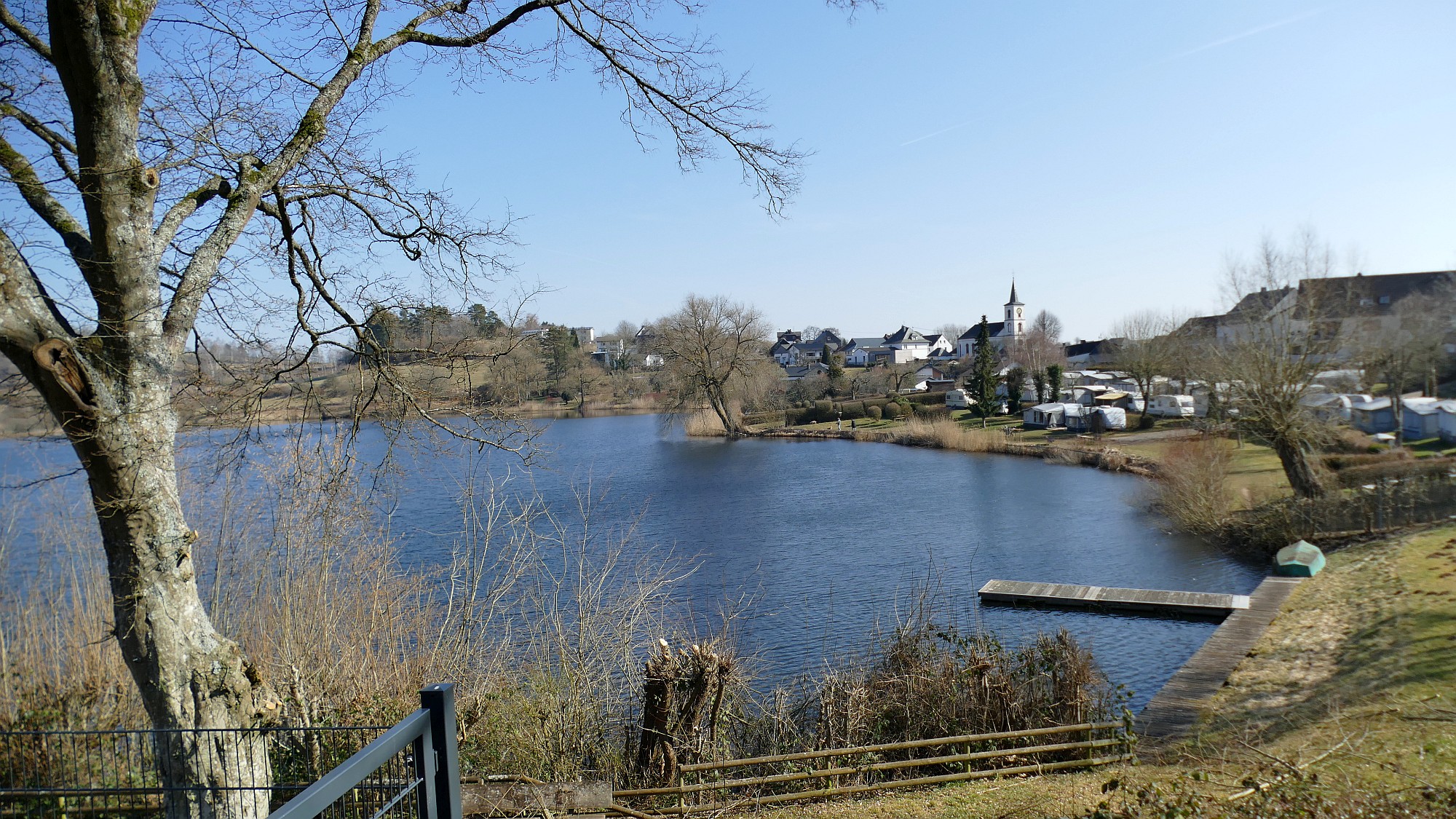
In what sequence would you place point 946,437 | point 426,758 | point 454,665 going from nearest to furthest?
1. point 426,758
2. point 454,665
3. point 946,437

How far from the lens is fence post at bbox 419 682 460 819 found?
2.58m

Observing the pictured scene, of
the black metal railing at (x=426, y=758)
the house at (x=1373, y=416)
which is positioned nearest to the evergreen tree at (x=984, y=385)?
the house at (x=1373, y=416)

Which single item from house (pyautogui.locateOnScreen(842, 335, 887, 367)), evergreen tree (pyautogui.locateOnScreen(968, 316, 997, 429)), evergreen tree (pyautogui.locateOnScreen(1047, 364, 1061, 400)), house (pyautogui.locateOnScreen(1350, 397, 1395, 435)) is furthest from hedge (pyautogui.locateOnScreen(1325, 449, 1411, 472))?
house (pyautogui.locateOnScreen(842, 335, 887, 367))

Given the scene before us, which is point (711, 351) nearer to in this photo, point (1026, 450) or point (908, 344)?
point (1026, 450)

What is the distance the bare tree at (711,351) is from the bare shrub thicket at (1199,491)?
2871 cm

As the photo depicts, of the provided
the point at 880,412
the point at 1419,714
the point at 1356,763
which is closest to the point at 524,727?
the point at 1356,763

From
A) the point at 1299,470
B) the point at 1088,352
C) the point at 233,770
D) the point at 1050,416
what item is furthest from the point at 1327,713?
the point at 1088,352

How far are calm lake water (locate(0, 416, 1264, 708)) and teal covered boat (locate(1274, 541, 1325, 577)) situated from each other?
3.36 ft

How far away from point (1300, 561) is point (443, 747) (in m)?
19.6

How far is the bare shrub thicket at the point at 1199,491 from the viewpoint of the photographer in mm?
22844

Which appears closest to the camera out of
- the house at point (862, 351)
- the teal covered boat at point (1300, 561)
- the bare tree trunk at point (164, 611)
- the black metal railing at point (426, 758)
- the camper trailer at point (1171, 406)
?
the black metal railing at point (426, 758)

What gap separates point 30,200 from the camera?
4.75 meters

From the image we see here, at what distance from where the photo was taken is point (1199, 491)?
22859mm

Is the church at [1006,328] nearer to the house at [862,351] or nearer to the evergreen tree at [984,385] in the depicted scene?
the house at [862,351]
